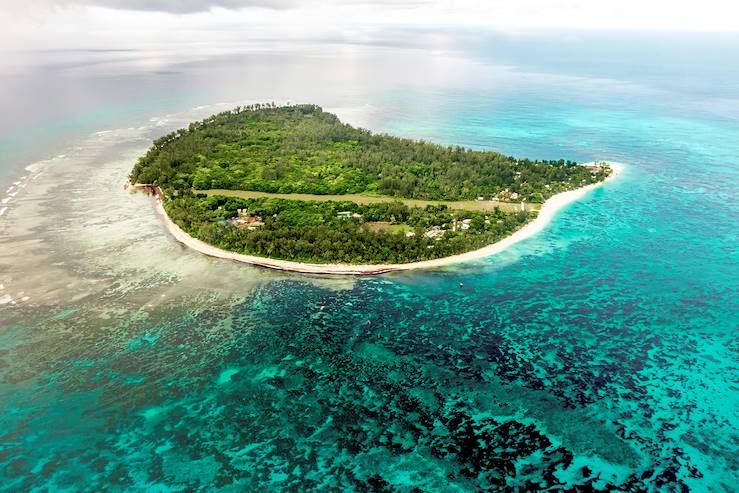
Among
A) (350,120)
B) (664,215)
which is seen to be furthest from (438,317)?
(350,120)

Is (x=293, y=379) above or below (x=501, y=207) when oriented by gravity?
below

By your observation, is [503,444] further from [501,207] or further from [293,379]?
[501,207]

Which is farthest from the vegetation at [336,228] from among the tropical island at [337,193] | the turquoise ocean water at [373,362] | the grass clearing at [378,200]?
the turquoise ocean water at [373,362]

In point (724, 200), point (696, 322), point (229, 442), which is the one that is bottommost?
point (229, 442)

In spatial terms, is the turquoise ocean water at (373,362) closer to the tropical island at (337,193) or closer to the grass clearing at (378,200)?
the tropical island at (337,193)

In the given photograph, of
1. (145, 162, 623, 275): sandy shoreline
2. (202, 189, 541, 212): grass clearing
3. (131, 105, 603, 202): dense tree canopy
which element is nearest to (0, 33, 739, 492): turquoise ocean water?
(145, 162, 623, 275): sandy shoreline

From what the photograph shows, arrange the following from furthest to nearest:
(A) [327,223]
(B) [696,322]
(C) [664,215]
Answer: (C) [664,215]
(A) [327,223]
(B) [696,322]

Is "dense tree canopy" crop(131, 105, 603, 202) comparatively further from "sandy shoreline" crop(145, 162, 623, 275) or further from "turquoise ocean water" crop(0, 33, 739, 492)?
"turquoise ocean water" crop(0, 33, 739, 492)
